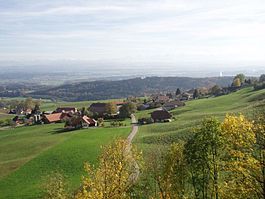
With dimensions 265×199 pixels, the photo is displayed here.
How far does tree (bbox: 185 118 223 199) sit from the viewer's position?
87.2 feet

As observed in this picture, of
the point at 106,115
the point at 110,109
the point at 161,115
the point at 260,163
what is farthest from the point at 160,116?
the point at 260,163

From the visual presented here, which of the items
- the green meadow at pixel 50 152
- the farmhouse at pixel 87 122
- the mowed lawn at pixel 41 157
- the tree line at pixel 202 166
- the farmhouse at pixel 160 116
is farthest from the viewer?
the farmhouse at pixel 160 116

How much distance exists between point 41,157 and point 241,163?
4758cm

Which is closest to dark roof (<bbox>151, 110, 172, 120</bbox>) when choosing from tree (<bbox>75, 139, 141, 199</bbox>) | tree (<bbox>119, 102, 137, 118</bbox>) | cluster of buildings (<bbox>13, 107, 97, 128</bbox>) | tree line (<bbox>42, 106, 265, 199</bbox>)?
tree (<bbox>119, 102, 137, 118</bbox>)

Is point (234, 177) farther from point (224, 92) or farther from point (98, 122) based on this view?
point (224, 92)

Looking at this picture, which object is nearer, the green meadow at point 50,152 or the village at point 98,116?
the green meadow at point 50,152

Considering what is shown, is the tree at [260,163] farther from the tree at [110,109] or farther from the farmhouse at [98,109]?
the farmhouse at [98,109]

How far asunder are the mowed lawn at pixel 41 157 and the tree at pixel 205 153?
695 inches

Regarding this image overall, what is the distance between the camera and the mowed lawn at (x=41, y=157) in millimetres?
47219

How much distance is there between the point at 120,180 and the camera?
20188mm

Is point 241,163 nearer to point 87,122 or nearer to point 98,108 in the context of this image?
point 87,122

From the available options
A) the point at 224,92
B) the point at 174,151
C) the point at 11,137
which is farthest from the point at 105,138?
the point at 224,92

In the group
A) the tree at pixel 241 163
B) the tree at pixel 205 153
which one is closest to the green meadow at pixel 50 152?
the tree at pixel 205 153

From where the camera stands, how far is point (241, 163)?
17406mm
